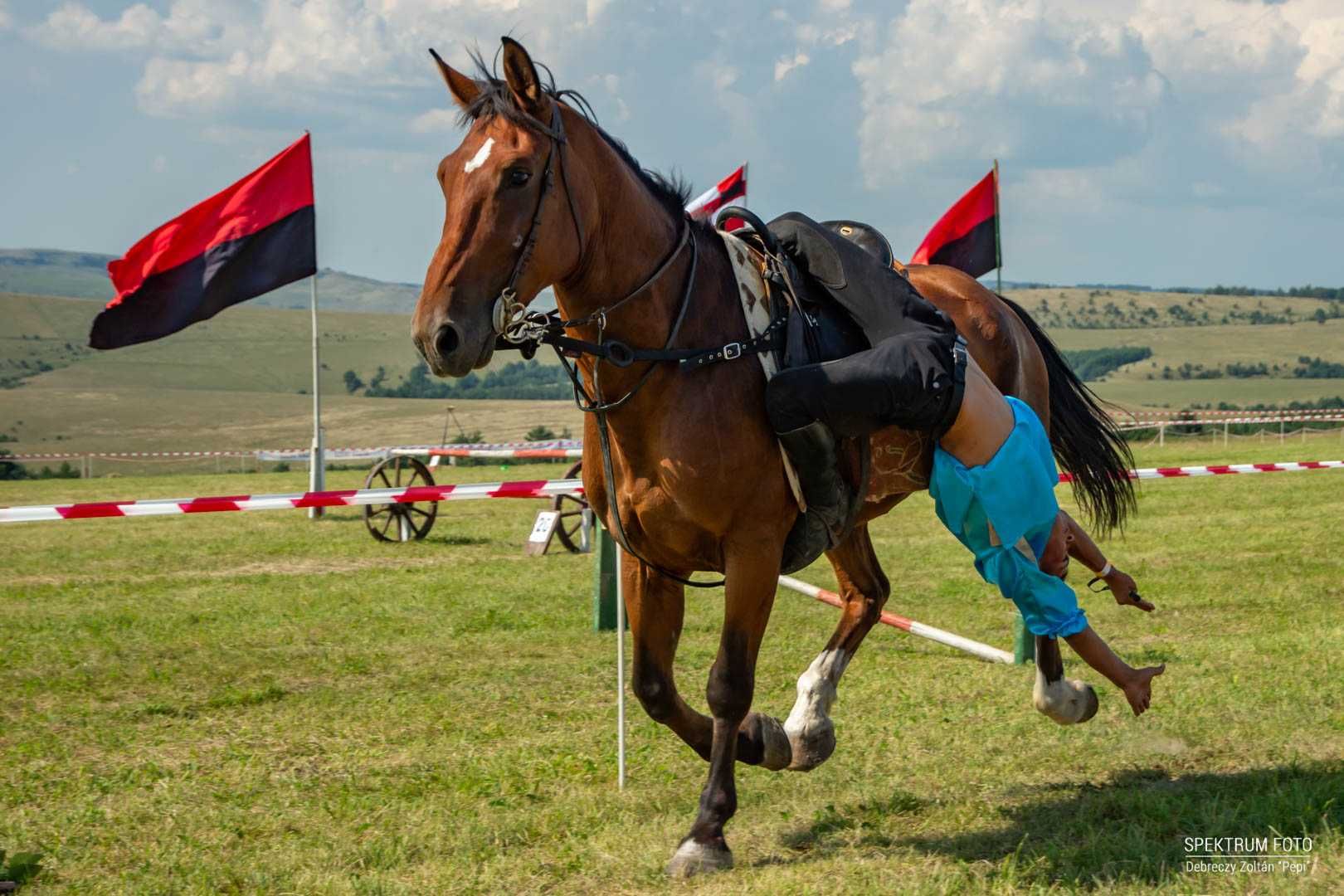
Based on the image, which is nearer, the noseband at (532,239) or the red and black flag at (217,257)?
the noseband at (532,239)

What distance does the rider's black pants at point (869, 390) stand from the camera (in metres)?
4.74

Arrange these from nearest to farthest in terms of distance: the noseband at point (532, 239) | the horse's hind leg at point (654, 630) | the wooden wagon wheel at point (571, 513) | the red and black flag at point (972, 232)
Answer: the noseband at point (532, 239) < the horse's hind leg at point (654, 630) < the red and black flag at point (972, 232) < the wooden wagon wheel at point (571, 513)

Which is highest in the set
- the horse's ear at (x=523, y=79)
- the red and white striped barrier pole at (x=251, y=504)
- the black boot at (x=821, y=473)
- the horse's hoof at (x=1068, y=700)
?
the horse's ear at (x=523, y=79)

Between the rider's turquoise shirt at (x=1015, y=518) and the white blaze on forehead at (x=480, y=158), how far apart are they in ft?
6.95

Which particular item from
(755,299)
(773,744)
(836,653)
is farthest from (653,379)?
(836,653)

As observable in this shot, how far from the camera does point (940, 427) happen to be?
516cm

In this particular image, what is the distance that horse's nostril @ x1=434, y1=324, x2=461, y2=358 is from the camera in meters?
4.00

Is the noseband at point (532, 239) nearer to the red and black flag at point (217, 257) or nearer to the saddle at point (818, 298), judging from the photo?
the saddle at point (818, 298)

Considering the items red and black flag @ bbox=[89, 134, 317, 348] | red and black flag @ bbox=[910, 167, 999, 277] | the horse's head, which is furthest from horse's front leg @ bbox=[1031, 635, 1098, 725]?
red and black flag @ bbox=[910, 167, 999, 277]

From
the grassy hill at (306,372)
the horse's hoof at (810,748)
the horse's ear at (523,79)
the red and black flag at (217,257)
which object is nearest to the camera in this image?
the horse's ear at (523,79)

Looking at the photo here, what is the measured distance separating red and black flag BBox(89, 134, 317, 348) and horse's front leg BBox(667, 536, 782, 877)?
15.1ft

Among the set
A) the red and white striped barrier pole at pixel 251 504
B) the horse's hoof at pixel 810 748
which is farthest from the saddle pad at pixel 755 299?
the red and white striped barrier pole at pixel 251 504

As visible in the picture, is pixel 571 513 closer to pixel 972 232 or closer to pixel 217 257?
pixel 972 232

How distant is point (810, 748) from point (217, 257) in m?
6.30
